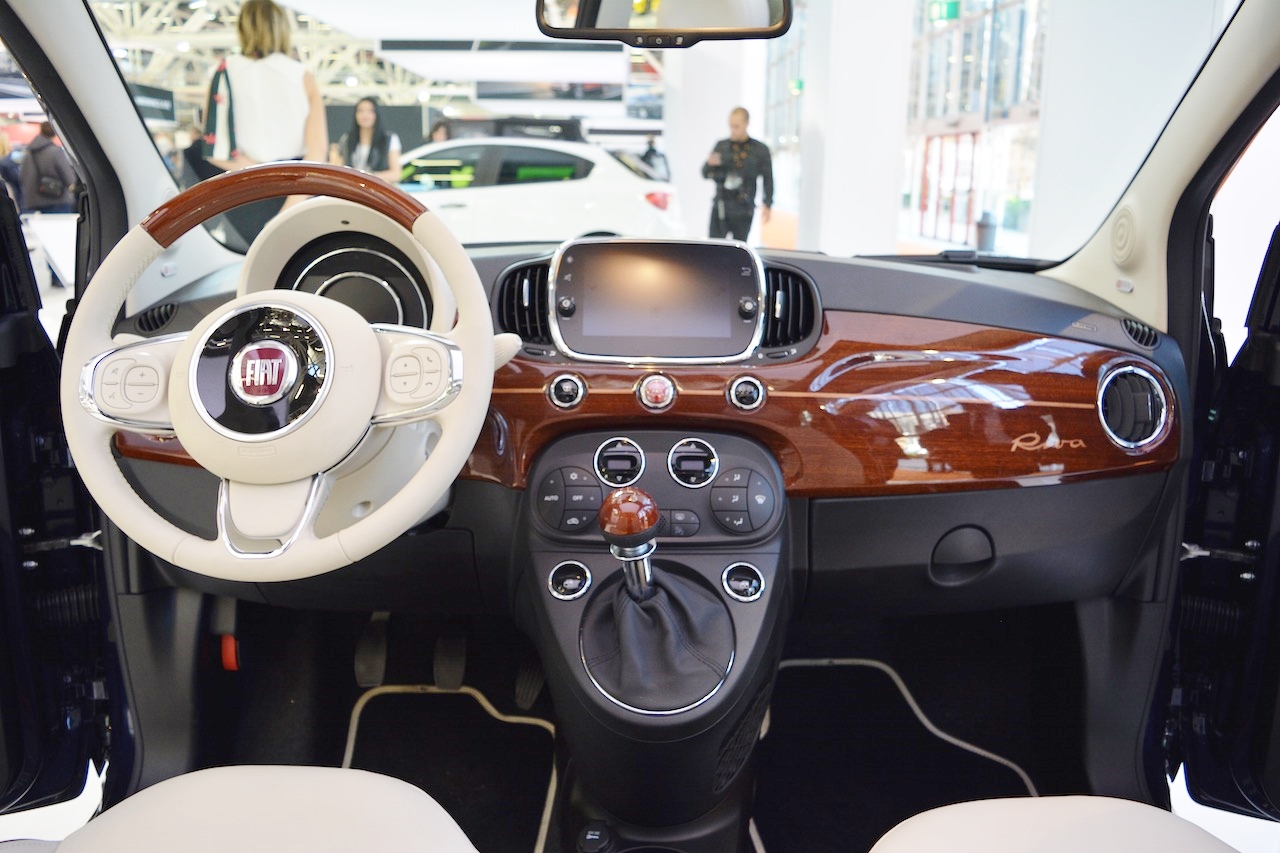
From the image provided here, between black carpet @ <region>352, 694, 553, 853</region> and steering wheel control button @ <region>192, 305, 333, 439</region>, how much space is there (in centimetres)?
118

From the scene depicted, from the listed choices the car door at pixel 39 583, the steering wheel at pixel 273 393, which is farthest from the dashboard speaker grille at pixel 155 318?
the steering wheel at pixel 273 393

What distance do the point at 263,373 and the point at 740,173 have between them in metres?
5.70

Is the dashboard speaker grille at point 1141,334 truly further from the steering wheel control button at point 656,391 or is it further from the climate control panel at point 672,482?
the steering wheel control button at point 656,391

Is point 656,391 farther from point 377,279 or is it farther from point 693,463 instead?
point 377,279

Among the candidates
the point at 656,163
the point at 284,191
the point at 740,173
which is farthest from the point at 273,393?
the point at 656,163

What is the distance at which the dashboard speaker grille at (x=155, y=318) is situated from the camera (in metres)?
1.69

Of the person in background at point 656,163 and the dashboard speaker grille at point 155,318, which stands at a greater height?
the person in background at point 656,163

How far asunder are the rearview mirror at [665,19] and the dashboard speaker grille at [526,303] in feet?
1.25

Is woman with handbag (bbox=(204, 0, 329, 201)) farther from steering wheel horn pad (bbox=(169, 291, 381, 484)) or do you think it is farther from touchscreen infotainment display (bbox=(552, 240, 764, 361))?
steering wheel horn pad (bbox=(169, 291, 381, 484))

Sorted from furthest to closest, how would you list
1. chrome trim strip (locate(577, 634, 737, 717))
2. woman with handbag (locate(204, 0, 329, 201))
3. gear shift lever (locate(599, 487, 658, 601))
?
1. woman with handbag (locate(204, 0, 329, 201))
2. chrome trim strip (locate(577, 634, 737, 717))
3. gear shift lever (locate(599, 487, 658, 601))

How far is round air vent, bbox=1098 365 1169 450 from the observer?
5.19 ft

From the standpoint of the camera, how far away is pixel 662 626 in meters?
1.43

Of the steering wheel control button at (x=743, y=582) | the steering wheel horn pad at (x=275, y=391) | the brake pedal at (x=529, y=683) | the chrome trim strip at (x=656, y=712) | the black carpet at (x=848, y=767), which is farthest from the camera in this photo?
the brake pedal at (x=529, y=683)

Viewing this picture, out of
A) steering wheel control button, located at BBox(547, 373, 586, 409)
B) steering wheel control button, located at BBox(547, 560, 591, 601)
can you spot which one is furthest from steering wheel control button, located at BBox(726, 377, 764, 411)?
steering wheel control button, located at BBox(547, 560, 591, 601)
